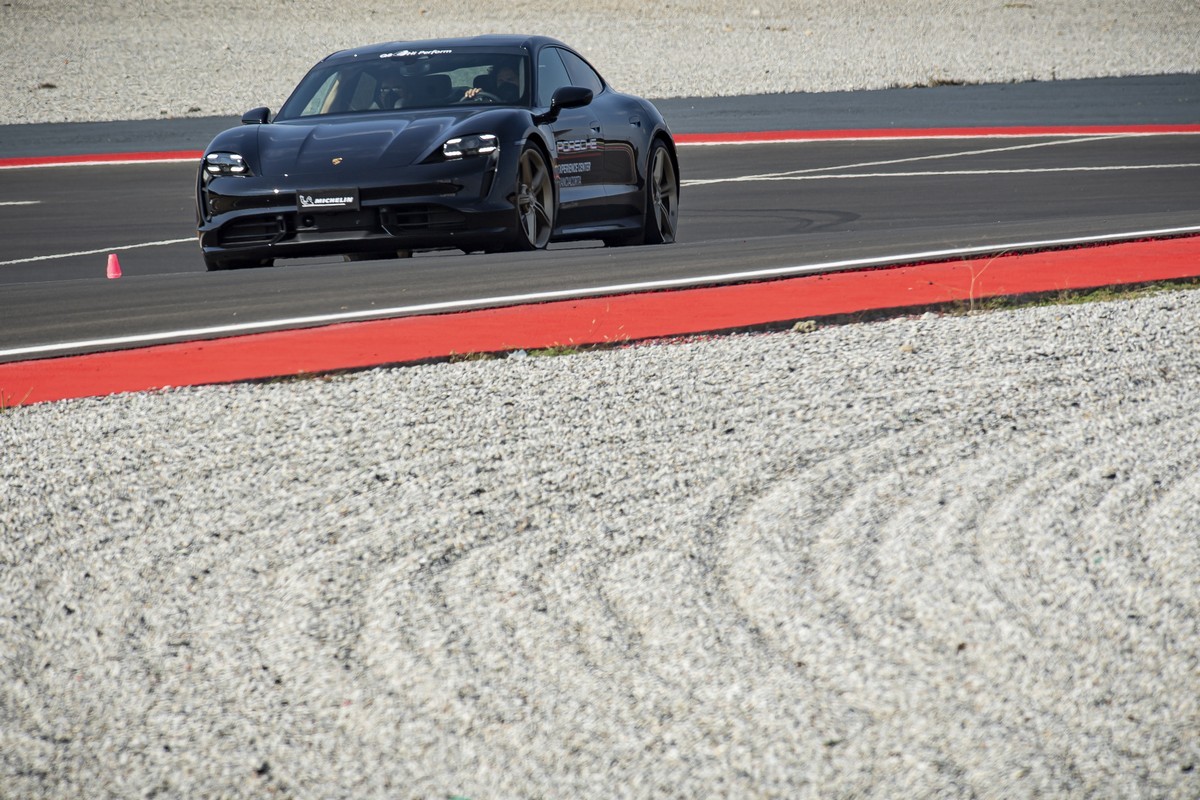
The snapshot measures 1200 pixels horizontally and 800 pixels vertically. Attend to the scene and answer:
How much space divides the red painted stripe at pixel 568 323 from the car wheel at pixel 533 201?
4.37 ft

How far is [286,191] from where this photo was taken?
836 centimetres

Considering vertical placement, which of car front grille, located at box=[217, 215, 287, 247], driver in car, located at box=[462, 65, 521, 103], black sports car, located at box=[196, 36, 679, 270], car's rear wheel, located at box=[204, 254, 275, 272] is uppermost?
driver in car, located at box=[462, 65, 521, 103]

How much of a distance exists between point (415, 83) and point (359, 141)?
44.5 inches

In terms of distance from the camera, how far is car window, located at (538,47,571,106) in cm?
958

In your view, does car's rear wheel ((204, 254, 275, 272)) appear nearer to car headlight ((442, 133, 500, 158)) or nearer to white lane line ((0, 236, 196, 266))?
car headlight ((442, 133, 500, 158))

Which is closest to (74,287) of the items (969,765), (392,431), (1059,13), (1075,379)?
(392,431)

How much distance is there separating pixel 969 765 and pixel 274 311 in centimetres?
541

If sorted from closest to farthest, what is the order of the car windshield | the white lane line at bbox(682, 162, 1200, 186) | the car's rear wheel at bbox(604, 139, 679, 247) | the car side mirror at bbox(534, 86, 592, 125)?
the car side mirror at bbox(534, 86, 592, 125) → the car windshield → the car's rear wheel at bbox(604, 139, 679, 247) → the white lane line at bbox(682, 162, 1200, 186)

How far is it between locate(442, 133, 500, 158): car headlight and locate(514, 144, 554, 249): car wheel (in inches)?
7.8

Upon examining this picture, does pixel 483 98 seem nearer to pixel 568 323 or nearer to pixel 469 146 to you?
pixel 469 146

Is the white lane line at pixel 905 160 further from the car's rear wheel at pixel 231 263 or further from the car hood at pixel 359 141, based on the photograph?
the car's rear wheel at pixel 231 263

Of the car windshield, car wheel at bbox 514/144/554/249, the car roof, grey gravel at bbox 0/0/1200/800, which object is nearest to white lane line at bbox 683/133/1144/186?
the car roof

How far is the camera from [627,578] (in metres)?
3.69

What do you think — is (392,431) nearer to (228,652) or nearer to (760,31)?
(228,652)
